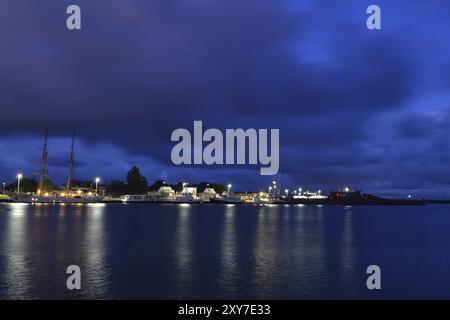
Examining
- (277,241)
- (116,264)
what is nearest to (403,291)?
(116,264)

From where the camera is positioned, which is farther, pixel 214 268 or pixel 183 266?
pixel 183 266

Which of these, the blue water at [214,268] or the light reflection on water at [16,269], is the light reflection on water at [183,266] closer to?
the blue water at [214,268]

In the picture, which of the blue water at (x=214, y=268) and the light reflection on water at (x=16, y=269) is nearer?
the light reflection on water at (x=16, y=269)

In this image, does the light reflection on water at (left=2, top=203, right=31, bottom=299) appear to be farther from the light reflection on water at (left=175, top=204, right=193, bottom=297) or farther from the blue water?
the light reflection on water at (left=175, top=204, right=193, bottom=297)

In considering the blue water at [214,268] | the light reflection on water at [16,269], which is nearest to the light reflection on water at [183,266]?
the blue water at [214,268]

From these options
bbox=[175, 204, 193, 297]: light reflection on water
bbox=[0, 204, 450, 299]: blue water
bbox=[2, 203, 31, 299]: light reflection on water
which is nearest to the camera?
bbox=[2, 203, 31, 299]: light reflection on water

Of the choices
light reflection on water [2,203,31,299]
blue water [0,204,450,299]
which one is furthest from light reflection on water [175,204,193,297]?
light reflection on water [2,203,31,299]

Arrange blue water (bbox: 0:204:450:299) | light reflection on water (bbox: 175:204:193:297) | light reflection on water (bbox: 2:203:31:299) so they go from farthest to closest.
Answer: light reflection on water (bbox: 175:204:193:297)
blue water (bbox: 0:204:450:299)
light reflection on water (bbox: 2:203:31:299)

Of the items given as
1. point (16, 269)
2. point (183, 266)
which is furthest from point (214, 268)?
point (16, 269)

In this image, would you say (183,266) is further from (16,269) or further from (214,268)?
(16,269)

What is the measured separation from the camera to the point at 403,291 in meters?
38.5

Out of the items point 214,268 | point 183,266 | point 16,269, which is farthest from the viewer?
point 183,266

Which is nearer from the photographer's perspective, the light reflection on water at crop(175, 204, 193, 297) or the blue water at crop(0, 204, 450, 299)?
the blue water at crop(0, 204, 450, 299)

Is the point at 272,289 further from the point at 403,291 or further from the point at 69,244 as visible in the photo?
the point at 69,244
